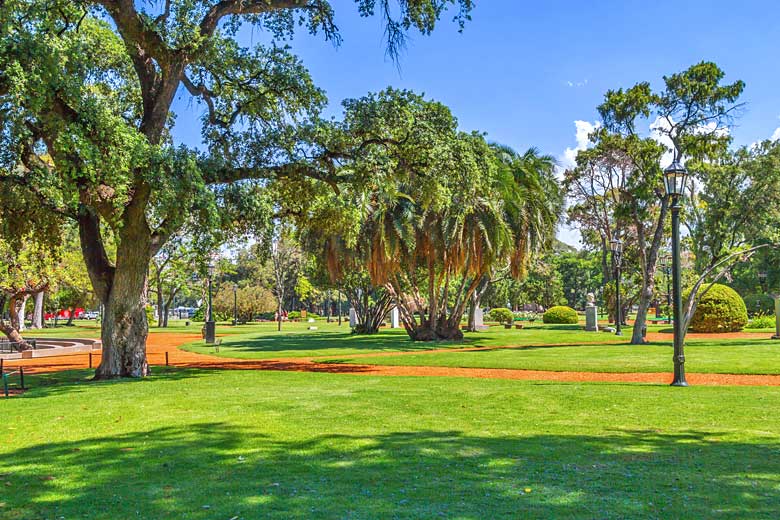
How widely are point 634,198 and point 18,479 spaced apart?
26.9m

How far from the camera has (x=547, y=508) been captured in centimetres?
497

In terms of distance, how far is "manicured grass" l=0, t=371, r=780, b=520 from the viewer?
5.13 meters

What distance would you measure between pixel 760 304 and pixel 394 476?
55.7 m

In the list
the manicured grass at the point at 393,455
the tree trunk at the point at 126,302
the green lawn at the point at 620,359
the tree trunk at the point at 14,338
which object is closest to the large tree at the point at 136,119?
the tree trunk at the point at 126,302

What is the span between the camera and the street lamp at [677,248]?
12.9 metres

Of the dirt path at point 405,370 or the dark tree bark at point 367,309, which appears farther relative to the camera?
the dark tree bark at point 367,309

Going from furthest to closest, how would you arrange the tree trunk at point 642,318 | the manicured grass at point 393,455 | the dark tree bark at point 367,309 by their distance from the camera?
the dark tree bark at point 367,309 < the tree trunk at point 642,318 < the manicured grass at point 393,455

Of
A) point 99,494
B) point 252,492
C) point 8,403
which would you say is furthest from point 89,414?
point 252,492

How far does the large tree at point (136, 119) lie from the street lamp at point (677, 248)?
6.68m

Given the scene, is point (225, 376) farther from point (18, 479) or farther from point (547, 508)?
point (547, 508)

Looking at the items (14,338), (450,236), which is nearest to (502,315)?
(450,236)

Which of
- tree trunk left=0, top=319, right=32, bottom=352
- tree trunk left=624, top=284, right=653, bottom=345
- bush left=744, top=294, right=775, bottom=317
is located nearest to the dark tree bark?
tree trunk left=624, top=284, right=653, bottom=345

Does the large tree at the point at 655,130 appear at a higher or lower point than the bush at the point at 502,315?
higher

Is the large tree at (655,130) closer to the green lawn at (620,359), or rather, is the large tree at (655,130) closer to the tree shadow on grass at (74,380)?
the green lawn at (620,359)
